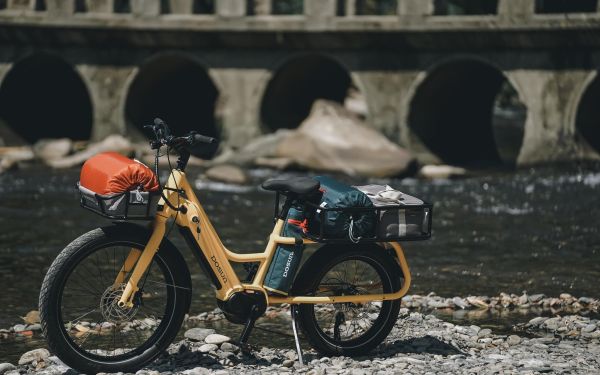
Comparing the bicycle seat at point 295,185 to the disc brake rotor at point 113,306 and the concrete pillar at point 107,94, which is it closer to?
the disc brake rotor at point 113,306

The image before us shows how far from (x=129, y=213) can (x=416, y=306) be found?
442 cm

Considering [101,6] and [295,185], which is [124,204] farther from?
[101,6]

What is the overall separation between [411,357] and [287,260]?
1206mm

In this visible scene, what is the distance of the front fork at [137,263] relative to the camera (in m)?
8.20

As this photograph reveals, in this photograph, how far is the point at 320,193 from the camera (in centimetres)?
867

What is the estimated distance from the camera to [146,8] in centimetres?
3198

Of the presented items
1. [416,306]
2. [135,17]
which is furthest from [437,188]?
[416,306]

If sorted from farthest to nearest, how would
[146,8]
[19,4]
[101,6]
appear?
[19,4] → [101,6] → [146,8]

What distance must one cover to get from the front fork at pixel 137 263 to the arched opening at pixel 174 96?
2305 centimetres

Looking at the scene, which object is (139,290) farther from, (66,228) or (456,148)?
(456,148)

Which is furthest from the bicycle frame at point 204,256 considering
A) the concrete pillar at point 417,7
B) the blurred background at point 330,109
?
the concrete pillar at point 417,7

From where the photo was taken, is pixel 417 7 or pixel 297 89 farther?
pixel 297 89

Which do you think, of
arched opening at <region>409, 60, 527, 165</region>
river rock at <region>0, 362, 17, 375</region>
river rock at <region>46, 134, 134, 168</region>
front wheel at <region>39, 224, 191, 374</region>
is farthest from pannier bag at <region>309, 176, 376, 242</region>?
river rock at <region>46, 134, 134, 168</region>

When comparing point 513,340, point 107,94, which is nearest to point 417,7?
point 107,94
